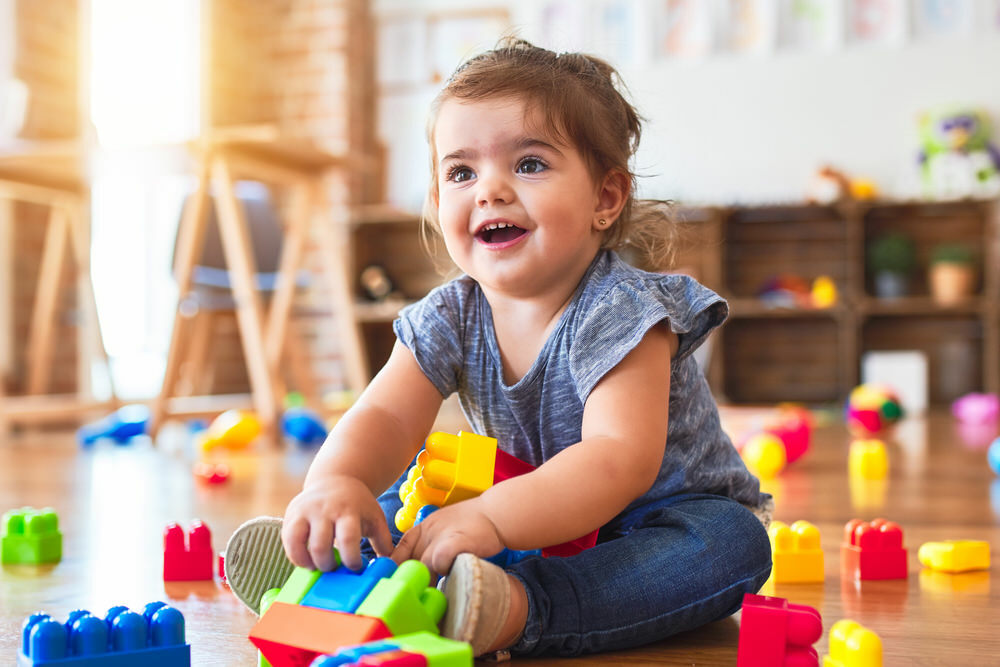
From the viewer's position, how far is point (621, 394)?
2.26 ft

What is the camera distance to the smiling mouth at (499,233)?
2.43 ft

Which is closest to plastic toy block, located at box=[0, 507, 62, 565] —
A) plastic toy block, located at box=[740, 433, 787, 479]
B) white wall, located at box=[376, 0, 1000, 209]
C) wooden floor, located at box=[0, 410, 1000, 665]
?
wooden floor, located at box=[0, 410, 1000, 665]

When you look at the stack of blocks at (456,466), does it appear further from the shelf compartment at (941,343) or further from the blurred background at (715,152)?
the shelf compartment at (941,343)

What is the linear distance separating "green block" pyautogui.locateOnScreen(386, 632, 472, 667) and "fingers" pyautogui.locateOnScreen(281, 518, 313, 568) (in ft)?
0.38

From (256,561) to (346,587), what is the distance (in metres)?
0.13

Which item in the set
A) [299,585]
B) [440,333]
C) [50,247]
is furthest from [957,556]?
[50,247]

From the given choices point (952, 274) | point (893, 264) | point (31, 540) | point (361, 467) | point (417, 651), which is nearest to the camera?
point (417, 651)

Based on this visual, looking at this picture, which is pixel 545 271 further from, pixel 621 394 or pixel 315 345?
pixel 315 345

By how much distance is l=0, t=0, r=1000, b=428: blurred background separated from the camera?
12.1 ft

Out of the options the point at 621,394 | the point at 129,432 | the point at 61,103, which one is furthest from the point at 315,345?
the point at 621,394

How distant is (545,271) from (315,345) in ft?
11.4

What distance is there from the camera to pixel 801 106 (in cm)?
403

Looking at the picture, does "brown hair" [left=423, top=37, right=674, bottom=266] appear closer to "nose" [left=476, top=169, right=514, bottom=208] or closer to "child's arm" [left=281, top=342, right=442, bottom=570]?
"nose" [left=476, top=169, right=514, bottom=208]

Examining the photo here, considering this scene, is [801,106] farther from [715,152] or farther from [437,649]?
[437,649]
